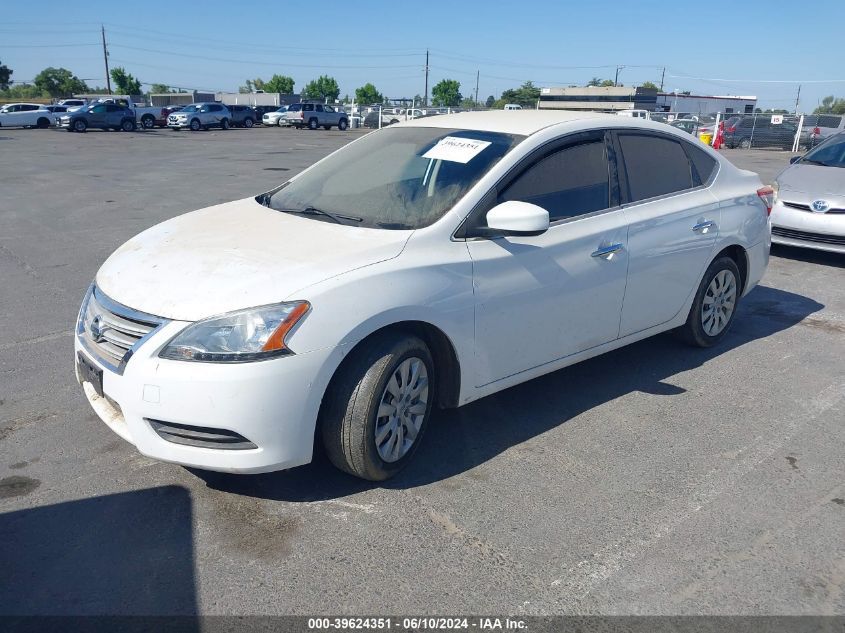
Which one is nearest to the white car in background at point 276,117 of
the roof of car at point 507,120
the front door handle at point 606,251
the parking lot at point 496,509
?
the parking lot at point 496,509

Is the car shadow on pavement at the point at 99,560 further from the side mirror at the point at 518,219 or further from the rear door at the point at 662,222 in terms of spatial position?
the rear door at the point at 662,222

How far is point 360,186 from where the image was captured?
4.33 meters

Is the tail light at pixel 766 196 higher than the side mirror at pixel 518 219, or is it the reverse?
the side mirror at pixel 518 219

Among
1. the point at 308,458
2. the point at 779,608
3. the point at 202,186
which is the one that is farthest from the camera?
the point at 202,186

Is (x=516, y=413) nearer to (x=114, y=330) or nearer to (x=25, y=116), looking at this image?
(x=114, y=330)

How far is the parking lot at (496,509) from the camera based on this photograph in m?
2.82

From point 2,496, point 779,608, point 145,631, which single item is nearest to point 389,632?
point 145,631

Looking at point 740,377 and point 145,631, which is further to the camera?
point 740,377

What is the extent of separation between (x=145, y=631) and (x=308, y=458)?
96 cm

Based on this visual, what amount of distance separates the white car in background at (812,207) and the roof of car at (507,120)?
15.9 feet

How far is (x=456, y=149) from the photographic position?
418cm

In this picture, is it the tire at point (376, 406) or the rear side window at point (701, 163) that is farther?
the rear side window at point (701, 163)

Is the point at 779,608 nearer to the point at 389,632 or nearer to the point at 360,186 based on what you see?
the point at 389,632

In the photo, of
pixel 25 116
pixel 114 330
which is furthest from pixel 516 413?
pixel 25 116
